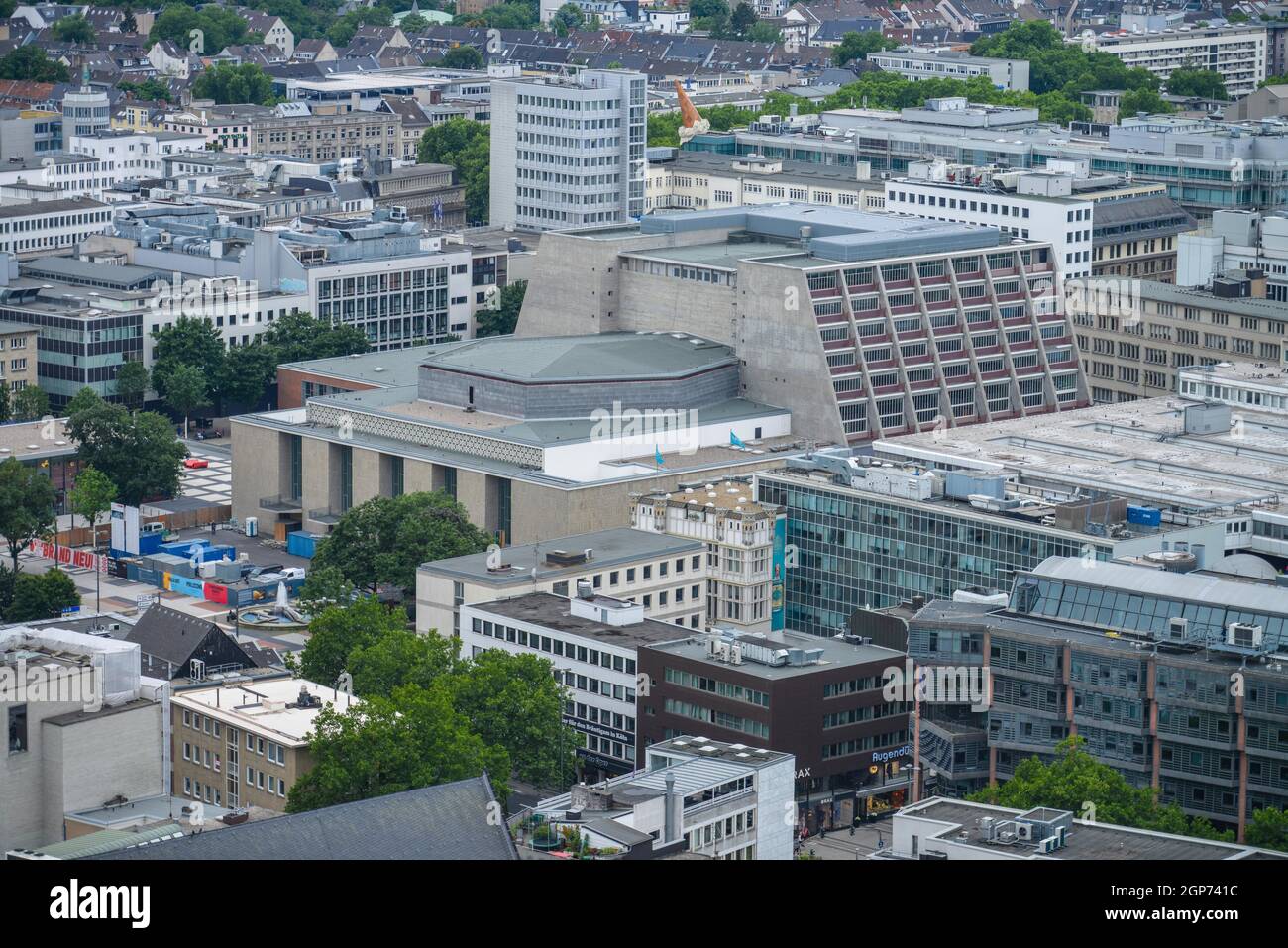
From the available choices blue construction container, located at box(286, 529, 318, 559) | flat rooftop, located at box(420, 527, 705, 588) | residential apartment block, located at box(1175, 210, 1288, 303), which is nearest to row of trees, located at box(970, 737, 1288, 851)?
flat rooftop, located at box(420, 527, 705, 588)

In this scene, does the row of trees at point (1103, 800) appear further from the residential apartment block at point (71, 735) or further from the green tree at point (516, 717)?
the residential apartment block at point (71, 735)

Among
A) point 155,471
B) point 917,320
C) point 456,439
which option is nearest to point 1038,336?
point 917,320

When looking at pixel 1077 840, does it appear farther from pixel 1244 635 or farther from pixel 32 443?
pixel 32 443

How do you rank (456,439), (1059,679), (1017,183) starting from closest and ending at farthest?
(1059,679) → (456,439) → (1017,183)

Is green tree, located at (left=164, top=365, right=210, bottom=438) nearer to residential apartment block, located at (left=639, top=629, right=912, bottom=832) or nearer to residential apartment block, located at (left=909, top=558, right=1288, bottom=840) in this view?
residential apartment block, located at (left=639, top=629, right=912, bottom=832)

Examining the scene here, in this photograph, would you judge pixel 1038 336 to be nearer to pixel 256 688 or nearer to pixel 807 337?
pixel 807 337

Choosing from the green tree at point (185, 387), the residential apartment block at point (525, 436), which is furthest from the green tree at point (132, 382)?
the residential apartment block at point (525, 436)
